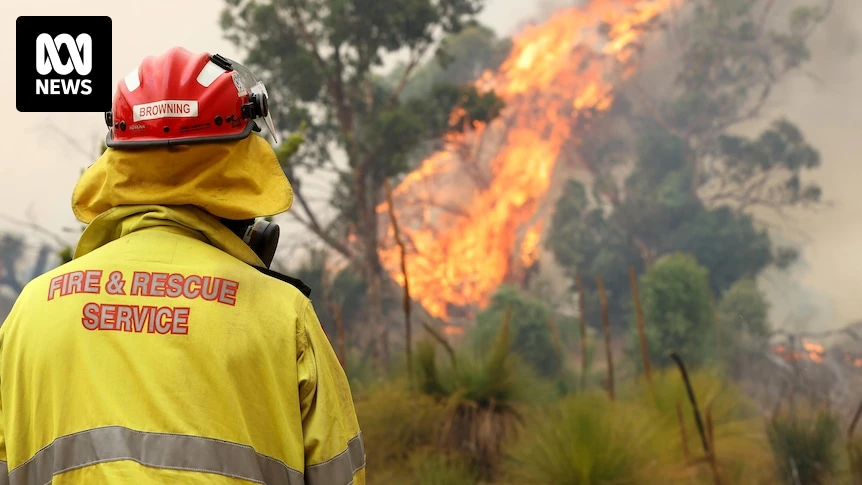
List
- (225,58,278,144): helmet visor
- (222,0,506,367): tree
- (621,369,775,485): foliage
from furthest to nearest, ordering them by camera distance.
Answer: (222,0,506,367): tree < (621,369,775,485): foliage < (225,58,278,144): helmet visor

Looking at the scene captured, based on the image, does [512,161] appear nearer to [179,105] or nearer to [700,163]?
[700,163]

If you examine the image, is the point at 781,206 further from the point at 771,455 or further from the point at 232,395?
the point at 232,395

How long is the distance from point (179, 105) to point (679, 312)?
561 inches

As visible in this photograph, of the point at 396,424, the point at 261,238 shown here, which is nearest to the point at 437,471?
the point at 396,424

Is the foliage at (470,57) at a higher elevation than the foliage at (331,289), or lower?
higher

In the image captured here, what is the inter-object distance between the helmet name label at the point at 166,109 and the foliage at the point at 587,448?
381 cm

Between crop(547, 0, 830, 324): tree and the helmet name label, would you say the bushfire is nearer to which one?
crop(547, 0, 830, 324): tree

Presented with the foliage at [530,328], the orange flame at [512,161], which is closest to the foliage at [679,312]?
the foliage at [530,328]

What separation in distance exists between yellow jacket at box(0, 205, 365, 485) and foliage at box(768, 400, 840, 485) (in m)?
5.04

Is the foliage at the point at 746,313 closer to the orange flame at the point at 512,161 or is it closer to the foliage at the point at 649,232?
the foliage at the point at 649,232

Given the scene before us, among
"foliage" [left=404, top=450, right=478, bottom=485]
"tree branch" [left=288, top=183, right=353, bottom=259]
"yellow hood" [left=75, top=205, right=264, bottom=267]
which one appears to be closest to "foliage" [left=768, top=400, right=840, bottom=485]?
"foliage" [left=404, top=450, right=478, bottom=485]

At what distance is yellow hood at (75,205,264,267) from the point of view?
4.15 feet

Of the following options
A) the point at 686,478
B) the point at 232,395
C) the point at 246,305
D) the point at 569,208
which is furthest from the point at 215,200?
the point at 569,208

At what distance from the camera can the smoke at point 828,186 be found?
19.2 metres
